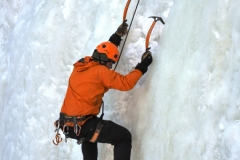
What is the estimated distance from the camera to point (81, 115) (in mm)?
2771

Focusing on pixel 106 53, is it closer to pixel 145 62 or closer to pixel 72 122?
pixel 145 62

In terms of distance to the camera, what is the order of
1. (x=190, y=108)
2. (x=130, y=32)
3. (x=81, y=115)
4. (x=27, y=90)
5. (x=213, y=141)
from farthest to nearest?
(x=27, y=90)
(x=130, y=32)
(x=81, y=115)
(x=190, y=108)
(x=213, y=141)

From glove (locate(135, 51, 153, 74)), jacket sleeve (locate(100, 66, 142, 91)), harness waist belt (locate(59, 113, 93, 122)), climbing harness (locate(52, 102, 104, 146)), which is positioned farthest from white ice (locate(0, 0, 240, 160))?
harness waist belt (locate(59, 113, 93, 122))

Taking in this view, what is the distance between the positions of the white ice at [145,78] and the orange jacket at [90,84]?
30cm

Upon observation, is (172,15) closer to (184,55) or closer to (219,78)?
(184,55)

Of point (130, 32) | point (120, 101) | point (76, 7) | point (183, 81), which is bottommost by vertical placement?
point (120, 101)

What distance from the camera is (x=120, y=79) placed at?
262 cm

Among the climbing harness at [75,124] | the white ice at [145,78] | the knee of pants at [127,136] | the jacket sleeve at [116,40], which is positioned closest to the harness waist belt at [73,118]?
the climbing harness at [75,124]

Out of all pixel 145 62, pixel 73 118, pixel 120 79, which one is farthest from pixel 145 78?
pixel 73 118

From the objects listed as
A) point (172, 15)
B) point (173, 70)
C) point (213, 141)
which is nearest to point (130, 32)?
point (172, 15)

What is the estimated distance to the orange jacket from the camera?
2625 mm

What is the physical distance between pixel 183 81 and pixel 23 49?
284 cm

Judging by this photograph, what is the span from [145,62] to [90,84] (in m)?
0.46

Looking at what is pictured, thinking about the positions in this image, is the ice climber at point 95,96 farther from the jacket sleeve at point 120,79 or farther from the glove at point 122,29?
the glove at point 122,29
